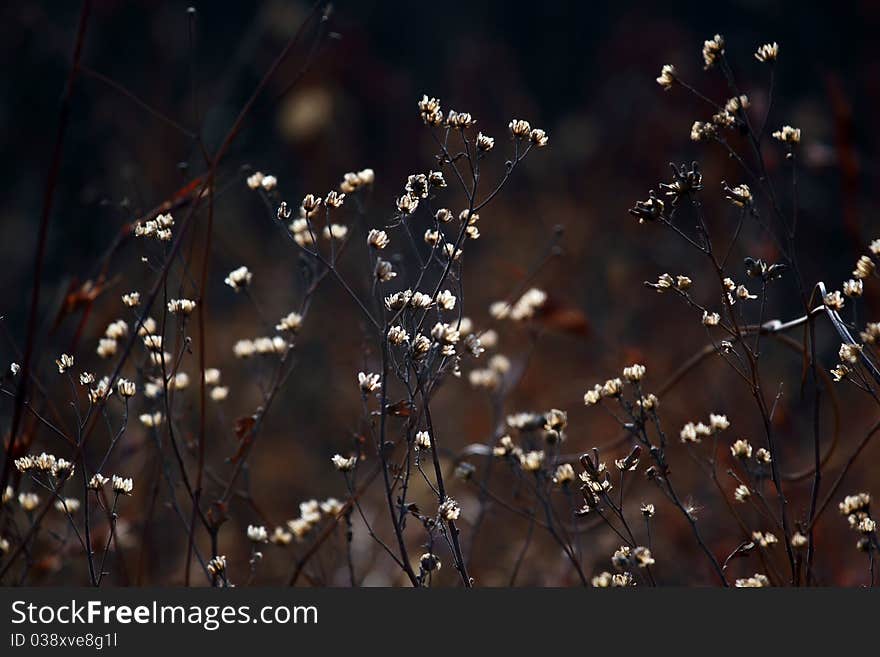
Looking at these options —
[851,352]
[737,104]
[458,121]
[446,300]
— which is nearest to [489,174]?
[737,104]

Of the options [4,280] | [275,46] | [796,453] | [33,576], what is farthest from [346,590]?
[275,46]

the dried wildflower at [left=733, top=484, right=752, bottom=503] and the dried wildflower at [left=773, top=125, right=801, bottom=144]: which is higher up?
the dried wildflower at [left=773, top=125, right=801, bottom=144]

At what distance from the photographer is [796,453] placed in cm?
354

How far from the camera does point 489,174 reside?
6402 millimetres

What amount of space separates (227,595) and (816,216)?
4699 mm

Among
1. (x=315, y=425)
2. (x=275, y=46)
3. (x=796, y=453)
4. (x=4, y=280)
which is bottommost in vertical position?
(x=796, y=453)

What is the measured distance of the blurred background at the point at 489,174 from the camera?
13.2 ft

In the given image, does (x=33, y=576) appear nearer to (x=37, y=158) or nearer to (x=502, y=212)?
(x=37, y=158)

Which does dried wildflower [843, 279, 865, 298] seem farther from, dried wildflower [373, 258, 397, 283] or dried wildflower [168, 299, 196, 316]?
dried wildflower [168, 299, 196, 316]

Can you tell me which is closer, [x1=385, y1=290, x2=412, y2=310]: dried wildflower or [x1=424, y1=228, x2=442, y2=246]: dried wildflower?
[x1=385, y1=290, x2=412, y2=310]: dried wildflower

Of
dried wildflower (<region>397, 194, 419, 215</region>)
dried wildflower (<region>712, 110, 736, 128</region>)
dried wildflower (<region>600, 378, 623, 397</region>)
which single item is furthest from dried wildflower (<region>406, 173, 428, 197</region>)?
dried wildflower (<region>712, 110, 736, 128</region>)

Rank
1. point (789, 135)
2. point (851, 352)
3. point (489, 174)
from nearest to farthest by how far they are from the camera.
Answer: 1. point (851, 352)
2. point (789, 135)
3. point (489, 174)

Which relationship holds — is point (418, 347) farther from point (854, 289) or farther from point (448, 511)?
point (854, 289)

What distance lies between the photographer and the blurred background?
401 cm
